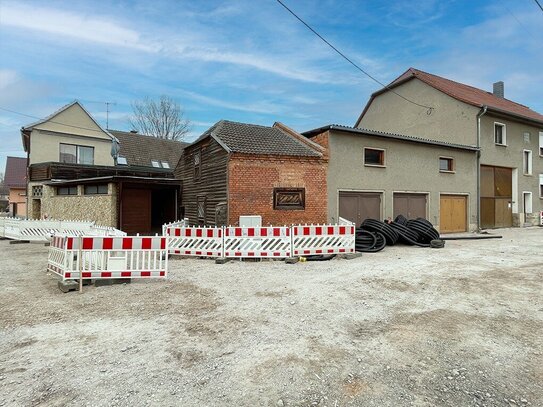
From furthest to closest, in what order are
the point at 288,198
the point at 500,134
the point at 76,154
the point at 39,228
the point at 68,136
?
the point at 76,154 → the point at 68,136 → the point at 500,134 → the point at 39,228 → the point at 288,198

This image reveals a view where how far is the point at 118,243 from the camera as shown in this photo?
7191 millimetres

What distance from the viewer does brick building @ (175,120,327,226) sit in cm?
1334

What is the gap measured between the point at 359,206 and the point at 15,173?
43.5 m

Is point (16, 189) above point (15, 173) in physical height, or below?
below

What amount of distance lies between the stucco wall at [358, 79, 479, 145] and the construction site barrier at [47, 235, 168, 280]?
67.8 feet

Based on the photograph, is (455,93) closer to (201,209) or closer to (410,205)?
(410,205)

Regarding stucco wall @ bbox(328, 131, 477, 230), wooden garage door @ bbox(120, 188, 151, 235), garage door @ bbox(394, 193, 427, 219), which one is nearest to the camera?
stucco wall @ bbox(328, 131, 477, 230)

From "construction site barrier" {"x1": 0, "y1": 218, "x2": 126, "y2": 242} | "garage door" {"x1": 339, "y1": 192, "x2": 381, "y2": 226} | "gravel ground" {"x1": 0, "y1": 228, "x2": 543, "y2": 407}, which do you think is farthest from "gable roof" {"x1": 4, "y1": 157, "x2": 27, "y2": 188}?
"garage door" {"x1": 339, "y1": 192, "x2": 381, "y2": 226}

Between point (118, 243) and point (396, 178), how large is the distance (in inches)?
538

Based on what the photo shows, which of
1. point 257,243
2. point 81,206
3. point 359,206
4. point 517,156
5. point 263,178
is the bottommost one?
point 257,243

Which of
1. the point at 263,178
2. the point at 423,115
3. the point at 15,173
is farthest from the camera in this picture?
the point at 15,173

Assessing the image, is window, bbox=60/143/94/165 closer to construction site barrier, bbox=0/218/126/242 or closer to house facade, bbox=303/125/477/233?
construction site barrier, bbox=0/218/126/242

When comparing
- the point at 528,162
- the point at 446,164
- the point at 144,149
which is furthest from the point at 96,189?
the point at 528,162

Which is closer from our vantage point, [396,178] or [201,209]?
[201,209]
